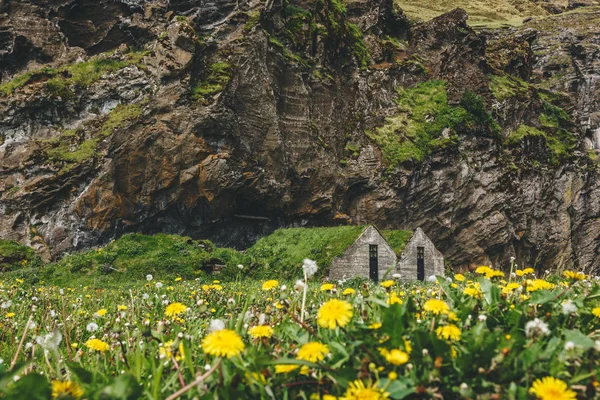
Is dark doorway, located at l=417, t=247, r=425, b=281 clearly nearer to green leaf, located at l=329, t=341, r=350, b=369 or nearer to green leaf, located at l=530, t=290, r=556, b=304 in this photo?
green leaf, located at l=530, t=290, r=556, b=304

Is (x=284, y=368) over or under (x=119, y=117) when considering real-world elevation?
under

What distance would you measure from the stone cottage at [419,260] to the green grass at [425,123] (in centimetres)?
1080

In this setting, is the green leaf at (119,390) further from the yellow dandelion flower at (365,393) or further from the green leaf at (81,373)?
the yellow dandelion flower at (365,393)

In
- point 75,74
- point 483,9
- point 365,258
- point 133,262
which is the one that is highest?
point 483,9

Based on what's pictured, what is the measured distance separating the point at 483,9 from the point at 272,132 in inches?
4718

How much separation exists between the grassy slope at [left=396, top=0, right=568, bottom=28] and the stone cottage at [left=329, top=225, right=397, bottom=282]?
97.9 m

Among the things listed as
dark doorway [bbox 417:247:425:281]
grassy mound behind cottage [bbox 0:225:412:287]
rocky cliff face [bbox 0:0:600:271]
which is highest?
rocky cliff face [bbox 0:0:600:271]

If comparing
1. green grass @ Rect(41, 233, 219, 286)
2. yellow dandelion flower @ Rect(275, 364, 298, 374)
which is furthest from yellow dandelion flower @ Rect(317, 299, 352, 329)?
green grass @ Rect(41, 233, 219, 286)

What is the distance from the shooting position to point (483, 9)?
419ft

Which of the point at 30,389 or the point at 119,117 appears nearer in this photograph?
the point at 30,389

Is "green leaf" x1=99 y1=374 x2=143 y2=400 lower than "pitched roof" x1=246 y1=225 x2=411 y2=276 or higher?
higher

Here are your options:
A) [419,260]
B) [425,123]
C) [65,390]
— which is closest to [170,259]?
[419,260]

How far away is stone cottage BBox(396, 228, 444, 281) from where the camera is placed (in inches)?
1180

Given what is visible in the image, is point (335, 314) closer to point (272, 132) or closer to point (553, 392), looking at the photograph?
point (553, 392)
